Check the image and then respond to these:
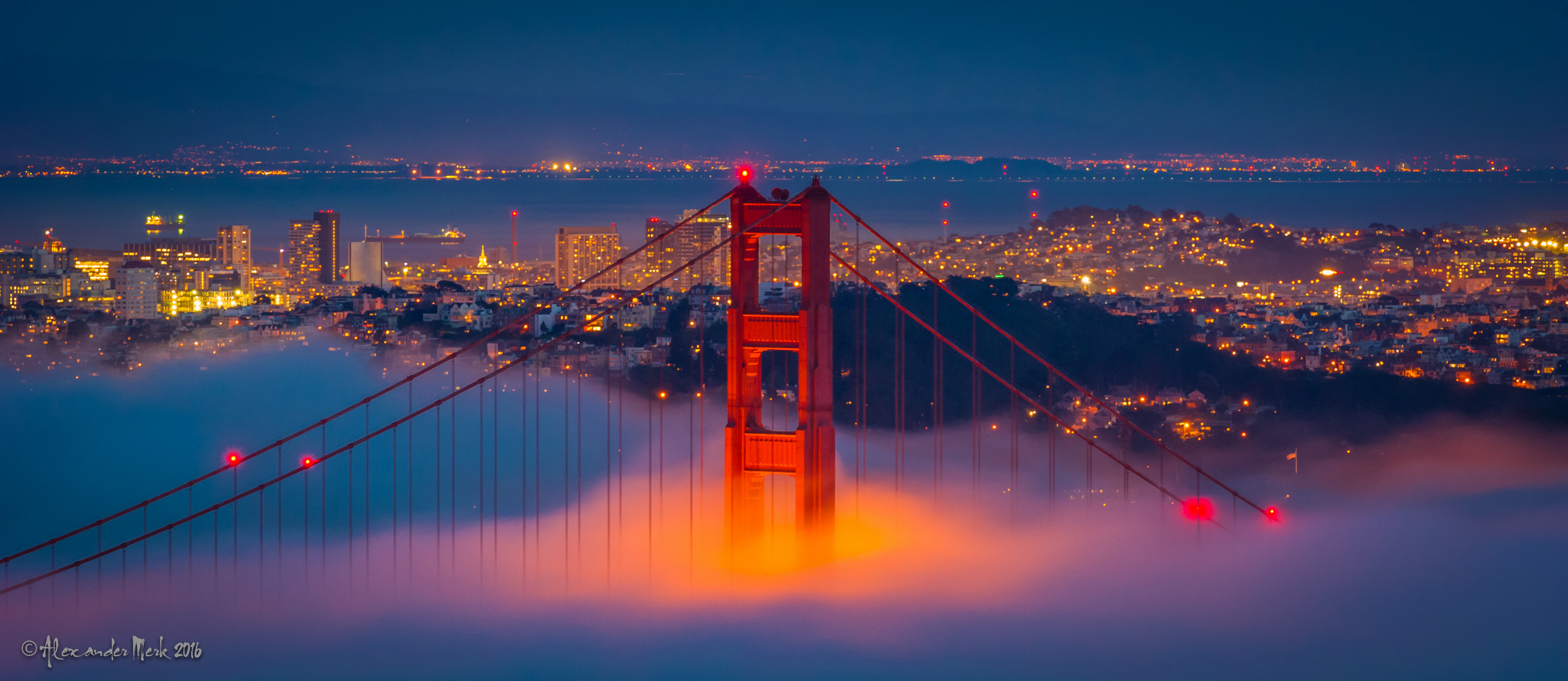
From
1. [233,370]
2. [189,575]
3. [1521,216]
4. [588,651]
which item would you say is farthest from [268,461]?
[1521,216]

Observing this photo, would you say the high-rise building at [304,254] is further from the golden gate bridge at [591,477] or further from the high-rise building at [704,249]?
the golden gate bridge at [591,477]

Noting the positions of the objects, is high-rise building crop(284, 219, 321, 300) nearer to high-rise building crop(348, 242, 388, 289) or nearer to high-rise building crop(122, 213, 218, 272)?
high-rise building crop(348, 242, 388, 289)

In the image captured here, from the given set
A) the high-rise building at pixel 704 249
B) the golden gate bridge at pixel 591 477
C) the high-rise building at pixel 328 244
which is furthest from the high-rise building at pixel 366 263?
the golden gate bridge at pixel 591 477

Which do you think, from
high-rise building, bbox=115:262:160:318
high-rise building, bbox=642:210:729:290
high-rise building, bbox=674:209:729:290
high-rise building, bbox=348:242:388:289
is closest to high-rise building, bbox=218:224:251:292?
high-rise building, bbox=348:242:388:289

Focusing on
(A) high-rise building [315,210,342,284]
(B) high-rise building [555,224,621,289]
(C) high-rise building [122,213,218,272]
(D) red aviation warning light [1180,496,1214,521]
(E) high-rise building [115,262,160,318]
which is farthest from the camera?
(A) high-rise building [315,210,342,284]
